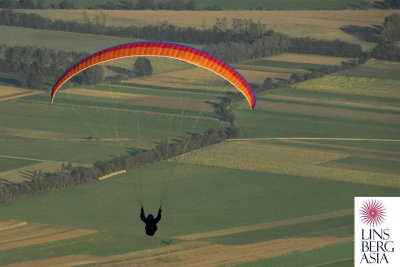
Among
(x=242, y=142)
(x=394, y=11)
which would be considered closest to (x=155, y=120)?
(x=242, y=142)

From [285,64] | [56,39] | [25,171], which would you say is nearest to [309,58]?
[285,64]

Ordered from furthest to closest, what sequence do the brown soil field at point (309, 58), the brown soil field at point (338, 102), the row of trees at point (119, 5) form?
the row of trees at point (119, 5)
the brown soil field at point (309, 58)
the brown soil field at point (338, 102)

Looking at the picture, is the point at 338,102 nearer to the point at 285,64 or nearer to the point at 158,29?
the point at 285,64

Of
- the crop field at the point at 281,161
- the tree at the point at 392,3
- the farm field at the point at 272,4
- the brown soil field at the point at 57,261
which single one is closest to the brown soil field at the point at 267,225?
the brown soil field at the point at 57,261

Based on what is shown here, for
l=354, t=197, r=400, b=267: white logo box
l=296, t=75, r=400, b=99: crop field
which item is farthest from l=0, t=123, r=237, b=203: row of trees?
l=296, t=75, r=400, b=99: crop field

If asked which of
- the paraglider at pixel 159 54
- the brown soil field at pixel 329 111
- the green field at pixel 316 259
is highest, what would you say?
the brown soil field at pixel 329 111

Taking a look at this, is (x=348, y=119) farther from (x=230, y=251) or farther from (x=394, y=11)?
(x=394, y=11)

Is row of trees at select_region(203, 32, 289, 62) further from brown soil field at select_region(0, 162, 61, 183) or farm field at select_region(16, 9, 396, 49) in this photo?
brown soil field at select_region(0, 162, 61, 183)

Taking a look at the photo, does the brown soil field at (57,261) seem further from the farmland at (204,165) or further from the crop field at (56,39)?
the crop field at (56,39)
